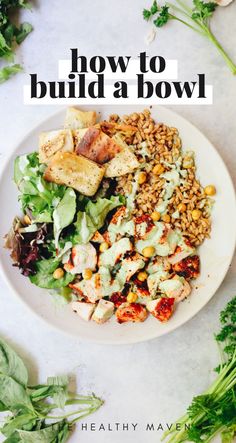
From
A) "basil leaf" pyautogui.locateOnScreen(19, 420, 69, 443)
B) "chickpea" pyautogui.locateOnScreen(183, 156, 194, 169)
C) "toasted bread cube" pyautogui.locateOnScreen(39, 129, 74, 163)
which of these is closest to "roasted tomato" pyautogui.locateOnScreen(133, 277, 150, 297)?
"chickpea" pyautogui.locateOnScreen(183, 156, 194, 169)

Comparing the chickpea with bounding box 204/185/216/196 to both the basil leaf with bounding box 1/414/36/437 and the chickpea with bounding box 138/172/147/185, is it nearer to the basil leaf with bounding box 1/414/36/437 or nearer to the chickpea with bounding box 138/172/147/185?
the chickpea with bounding box 138/172/147/185

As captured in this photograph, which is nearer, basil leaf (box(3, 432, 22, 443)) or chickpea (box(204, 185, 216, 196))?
chickpea (box(204, 185, 216, 196))

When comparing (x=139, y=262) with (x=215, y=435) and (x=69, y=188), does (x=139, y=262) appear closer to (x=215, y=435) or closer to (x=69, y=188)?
(x=69, y=188)

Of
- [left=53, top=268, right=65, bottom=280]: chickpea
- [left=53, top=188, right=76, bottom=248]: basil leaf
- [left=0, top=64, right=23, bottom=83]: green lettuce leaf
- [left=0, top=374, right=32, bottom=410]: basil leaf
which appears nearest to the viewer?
[left=53, top=188, right=76, bottom=248]: basil leaf

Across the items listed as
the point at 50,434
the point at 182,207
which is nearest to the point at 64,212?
the point at 182,207

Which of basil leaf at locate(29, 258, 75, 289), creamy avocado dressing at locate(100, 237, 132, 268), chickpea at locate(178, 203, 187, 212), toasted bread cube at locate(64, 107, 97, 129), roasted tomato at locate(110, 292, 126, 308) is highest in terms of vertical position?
toasted bread cube at locate(64, 107, 97, 129)

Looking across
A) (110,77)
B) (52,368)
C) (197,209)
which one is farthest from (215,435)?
(110,77)

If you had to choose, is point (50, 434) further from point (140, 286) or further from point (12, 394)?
point (140, 286)

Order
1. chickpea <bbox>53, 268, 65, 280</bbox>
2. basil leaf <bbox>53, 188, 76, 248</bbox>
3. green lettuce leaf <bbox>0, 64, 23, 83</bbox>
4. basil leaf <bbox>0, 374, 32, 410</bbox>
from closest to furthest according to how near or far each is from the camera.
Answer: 1. basil leaf <bbox>53, 188, 76, 248</bbox>
2. chickpea <bbox>53, 268, 65, 280</bbox>
3. basil leaf <bbox>0, 374, 32, 410</bbox>
4. green lettuce leaf <bbox>0, 64, 23, 83</bbox>

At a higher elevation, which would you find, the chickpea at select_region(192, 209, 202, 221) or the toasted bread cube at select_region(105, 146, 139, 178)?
the toasted bread cube at select_region(105, 146, 139, 178)
